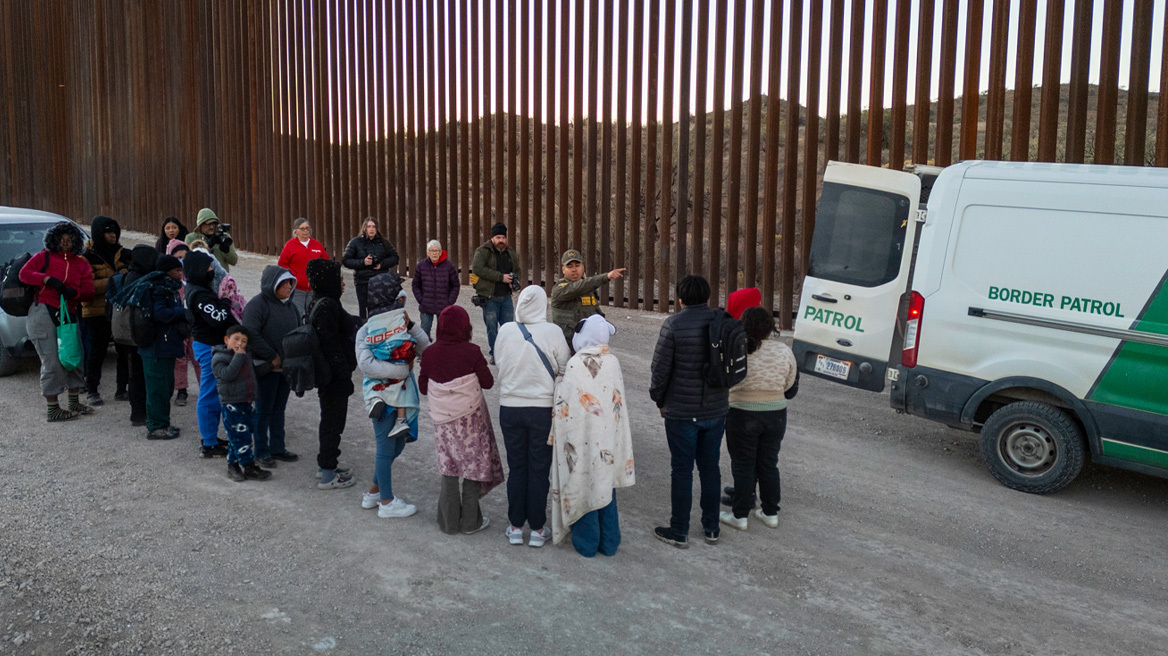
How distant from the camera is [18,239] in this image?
951cm

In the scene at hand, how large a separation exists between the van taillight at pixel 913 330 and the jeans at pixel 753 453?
1938 millimetres

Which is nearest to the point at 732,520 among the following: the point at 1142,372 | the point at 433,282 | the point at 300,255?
the point at 1142,372

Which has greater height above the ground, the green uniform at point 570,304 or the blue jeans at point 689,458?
the green uniform at point 570,304

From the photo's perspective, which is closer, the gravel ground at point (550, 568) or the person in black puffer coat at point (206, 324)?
the gravel ground at point (550, 568)

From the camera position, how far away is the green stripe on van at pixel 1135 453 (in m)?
5.96

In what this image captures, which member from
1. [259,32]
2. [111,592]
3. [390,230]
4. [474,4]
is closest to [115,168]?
[259,32]

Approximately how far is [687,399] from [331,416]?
7.97 feet

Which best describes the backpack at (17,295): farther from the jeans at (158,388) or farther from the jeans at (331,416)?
the jeans at (331,416)

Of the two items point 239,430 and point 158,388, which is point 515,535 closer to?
point 239,430

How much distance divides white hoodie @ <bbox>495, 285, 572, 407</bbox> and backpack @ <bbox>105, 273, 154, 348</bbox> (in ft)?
11.2

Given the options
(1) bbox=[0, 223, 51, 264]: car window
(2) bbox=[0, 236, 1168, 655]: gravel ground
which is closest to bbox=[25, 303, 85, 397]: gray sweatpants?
(2) bbox=[0, 236, 1168, 655]: gravel ground

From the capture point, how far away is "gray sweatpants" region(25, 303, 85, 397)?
748 centimetres

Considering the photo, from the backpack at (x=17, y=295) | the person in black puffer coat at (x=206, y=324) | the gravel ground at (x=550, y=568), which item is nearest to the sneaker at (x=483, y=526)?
the gravel ground at (x=550, y=568)

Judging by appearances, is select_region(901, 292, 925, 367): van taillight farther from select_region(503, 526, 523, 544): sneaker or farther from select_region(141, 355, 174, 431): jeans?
select_region(141, 355, 174, 431): jeans
